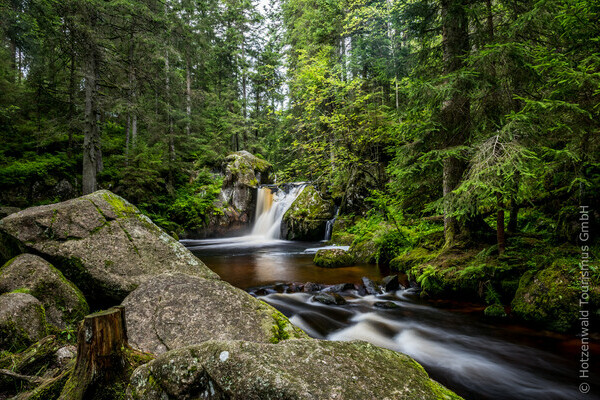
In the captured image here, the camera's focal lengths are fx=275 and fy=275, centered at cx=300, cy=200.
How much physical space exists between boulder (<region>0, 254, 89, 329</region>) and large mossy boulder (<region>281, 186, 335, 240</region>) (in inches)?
487

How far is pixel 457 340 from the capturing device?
15.0ft

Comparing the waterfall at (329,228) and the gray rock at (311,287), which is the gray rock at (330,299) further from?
the waterfall at (329,228)

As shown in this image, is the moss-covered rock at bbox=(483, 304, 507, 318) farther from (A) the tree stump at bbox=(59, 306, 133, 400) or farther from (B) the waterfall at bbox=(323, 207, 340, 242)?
(B) the waterfall at bbox=(323, 207, 340, 242)

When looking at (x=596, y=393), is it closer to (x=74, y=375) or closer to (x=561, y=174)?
(x=561, y=174)

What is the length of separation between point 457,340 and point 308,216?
37.4 ft

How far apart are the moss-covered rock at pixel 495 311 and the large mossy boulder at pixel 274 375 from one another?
14.3 ft

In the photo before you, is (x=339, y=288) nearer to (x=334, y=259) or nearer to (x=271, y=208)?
(x=334, y=259)

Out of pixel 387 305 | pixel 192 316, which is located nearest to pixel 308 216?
pixel 387 305

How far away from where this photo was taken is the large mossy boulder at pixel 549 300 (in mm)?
4090

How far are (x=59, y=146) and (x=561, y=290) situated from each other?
2057 centimetres

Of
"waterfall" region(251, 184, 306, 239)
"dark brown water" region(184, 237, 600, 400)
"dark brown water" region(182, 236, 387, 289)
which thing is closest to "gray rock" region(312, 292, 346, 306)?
"dark brown water" region(184, 237, 600, 400)

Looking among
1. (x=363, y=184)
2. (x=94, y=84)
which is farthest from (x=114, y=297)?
(x=363, y=184)

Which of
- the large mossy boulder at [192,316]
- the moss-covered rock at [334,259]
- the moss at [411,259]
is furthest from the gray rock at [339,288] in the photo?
the large mossy boulder at [192,316]

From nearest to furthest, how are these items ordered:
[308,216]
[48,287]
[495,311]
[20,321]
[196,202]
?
[20,321], [48,287], [495,311], [308,216], [196,202]
